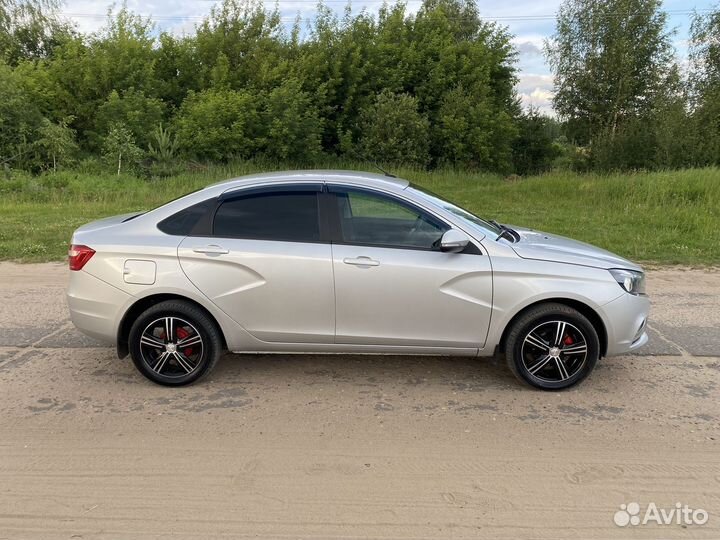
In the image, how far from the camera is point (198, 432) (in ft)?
12.3

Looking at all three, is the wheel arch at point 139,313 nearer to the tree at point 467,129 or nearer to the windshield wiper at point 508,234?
the windshield wiper at point 508,234

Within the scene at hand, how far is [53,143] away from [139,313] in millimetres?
18498

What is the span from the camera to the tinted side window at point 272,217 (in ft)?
14.5

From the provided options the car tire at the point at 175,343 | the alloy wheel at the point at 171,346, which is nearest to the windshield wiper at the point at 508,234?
the car tire at the point at 175,343

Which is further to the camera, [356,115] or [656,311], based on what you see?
[356,115]

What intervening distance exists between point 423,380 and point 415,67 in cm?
2398

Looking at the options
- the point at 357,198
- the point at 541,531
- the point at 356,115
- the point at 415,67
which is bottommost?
the point at 541,531

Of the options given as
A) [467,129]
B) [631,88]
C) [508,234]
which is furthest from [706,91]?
[508,234]

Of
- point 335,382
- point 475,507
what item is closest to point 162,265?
point 335,382

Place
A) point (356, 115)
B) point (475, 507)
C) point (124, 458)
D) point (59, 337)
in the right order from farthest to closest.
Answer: point (356, 115) < point (59, 337) < point (124, 458) < point (475, 507)

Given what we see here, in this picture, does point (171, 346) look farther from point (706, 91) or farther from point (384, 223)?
point (706, 91)

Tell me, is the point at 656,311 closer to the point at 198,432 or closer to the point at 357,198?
the point at 357,198

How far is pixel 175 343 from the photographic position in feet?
14.5

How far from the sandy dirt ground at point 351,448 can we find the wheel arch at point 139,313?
0.32 metres
